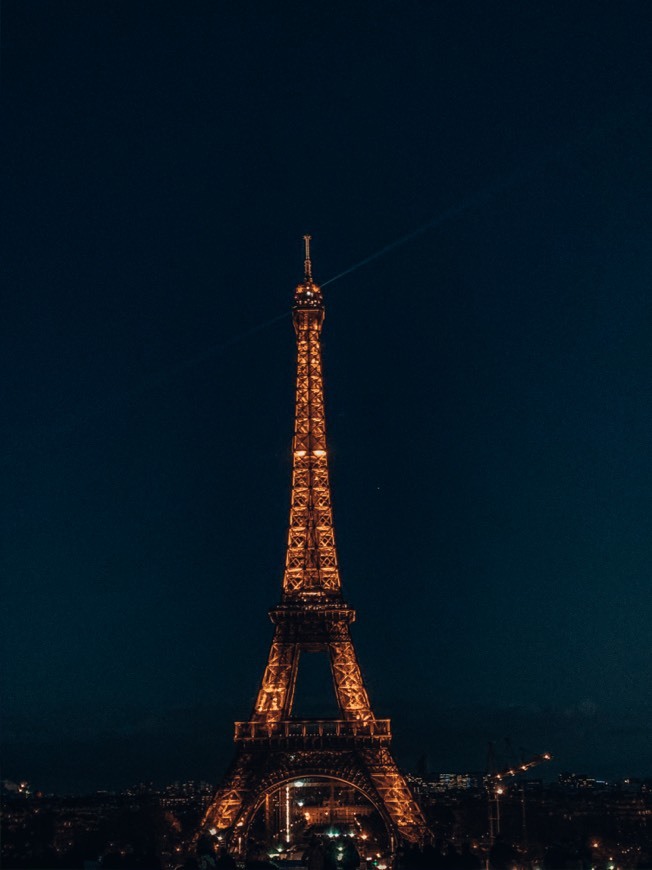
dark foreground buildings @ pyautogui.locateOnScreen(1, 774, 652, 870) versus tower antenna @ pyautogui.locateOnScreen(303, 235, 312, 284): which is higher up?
tower antenna @ pyautogui.locateOnScreen(303, 235, 312, 284)

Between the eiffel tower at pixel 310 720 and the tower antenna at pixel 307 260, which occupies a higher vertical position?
the tower antenna at pixel 307 260

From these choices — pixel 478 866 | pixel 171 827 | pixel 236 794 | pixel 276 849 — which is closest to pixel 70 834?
pixel 171 827

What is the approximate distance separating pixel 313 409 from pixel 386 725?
73.4ft

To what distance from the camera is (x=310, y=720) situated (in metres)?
85.8

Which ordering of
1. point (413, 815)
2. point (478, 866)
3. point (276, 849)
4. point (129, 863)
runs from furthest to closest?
point (276, 849)
point (413, 815)
point (129, 863)
point (478, 866)

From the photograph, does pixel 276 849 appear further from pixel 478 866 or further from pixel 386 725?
pixel 478 866

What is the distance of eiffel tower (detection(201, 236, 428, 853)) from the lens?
273ft

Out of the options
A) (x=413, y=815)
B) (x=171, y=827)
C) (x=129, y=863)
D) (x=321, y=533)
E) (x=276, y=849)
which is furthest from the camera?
(x=171, y=827)

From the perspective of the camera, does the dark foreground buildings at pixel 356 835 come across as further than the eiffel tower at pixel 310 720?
No

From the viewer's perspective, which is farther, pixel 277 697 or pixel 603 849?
pixel 603 849

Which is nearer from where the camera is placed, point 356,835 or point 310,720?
point 310,720

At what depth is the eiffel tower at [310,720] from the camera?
83.3 meters

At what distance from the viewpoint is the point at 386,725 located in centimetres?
8519

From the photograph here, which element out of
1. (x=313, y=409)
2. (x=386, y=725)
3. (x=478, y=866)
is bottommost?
(x=478, y=866)
